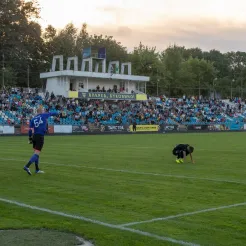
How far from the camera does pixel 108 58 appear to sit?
313 feet

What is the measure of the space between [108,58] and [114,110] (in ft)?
128

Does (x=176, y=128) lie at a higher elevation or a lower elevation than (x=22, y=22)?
lower

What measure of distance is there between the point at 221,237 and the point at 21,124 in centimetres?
4068

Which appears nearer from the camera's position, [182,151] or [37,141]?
[37,141]

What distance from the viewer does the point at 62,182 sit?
451 inches

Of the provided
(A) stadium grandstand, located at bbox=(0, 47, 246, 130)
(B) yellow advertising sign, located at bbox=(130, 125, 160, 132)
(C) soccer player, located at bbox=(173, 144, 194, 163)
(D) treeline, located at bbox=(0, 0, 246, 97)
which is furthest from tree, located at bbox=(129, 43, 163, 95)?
(C) soccer player, located at bbox=(173, 144, 194, 163)

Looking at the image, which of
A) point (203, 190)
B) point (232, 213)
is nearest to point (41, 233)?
point (232, 213)

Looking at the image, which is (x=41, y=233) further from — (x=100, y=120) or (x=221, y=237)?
(x=100, y=120)

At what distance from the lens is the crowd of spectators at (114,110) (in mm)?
49750

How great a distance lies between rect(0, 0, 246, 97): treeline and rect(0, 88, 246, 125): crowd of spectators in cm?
1565

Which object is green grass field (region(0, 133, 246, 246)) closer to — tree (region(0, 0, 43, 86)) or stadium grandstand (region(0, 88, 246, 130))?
stadium grandstand (region(0, 88, 246, 130))

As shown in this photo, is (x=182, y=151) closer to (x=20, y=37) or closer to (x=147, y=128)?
(x=147, y=128)

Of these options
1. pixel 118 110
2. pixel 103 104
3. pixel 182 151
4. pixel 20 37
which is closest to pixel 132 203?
pixel 182 151

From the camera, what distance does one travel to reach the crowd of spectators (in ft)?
163
